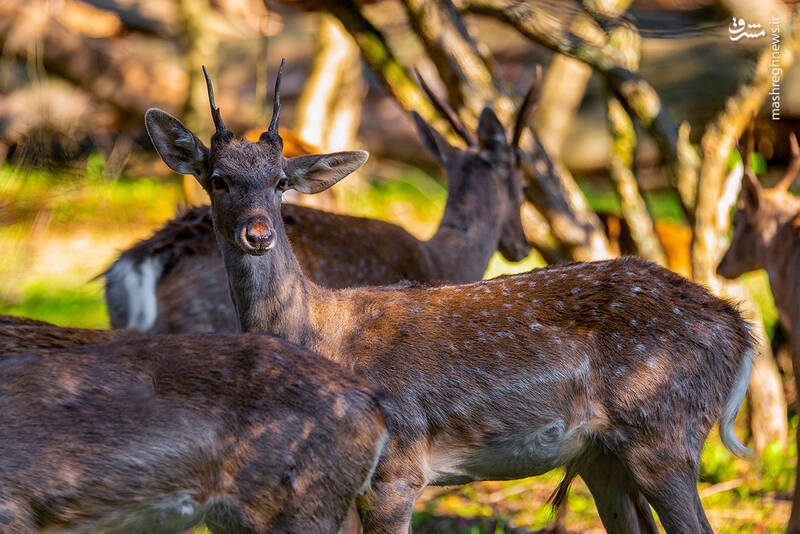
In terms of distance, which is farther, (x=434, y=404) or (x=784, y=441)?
(x=784, y=441)

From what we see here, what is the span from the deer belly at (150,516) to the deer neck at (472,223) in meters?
3.32

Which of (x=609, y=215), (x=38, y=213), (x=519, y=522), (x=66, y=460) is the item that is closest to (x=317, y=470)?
(x=66, y=460)

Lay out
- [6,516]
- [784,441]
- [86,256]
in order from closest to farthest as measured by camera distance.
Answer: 1. [6,516]
2. [784,441]
3. [86,256]

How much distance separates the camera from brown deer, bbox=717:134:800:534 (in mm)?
6550

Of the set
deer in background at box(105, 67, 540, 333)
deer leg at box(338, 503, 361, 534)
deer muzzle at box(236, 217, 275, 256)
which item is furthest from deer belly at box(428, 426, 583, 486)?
deer in background at box(105, 67, 540, 333)

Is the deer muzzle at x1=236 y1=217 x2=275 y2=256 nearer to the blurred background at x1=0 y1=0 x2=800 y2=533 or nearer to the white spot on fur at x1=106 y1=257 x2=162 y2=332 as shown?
the white spot on fur at x1=106 y1=257 x2=162 y2=332

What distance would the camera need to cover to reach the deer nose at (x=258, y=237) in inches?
159

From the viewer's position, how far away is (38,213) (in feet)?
19.7

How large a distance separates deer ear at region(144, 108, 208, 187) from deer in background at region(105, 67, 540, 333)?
0.83m

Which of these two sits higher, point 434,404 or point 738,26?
point 738,26

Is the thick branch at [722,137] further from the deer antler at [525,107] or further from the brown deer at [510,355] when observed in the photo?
the brown deer at [510,355]

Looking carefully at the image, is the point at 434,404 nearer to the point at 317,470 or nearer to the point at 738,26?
the point at 317,470

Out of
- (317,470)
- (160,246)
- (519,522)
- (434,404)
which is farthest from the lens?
(519,522)

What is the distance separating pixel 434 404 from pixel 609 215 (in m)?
3.56
